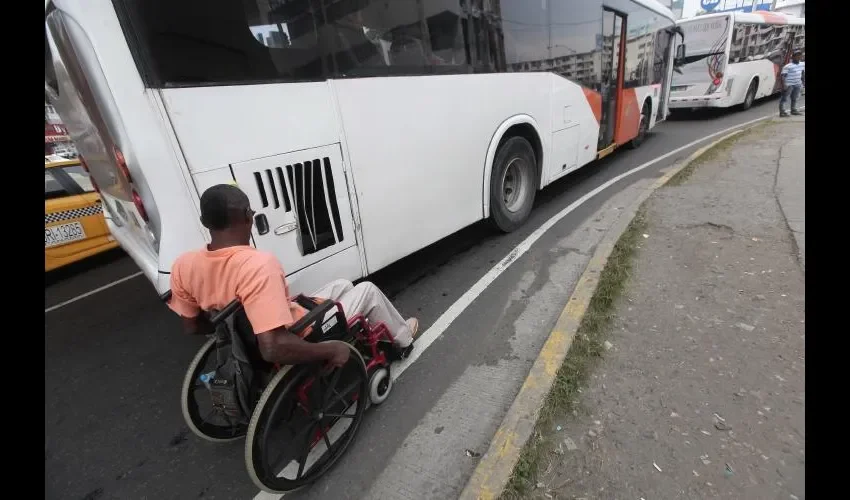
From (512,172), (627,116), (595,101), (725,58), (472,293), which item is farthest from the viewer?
(725,58)

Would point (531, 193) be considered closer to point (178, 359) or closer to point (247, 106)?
point (247, 106)

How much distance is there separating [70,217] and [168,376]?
323cm

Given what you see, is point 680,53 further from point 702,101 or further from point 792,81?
point 792,81

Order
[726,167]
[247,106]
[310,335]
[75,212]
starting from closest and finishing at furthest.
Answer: [310,335] < [247,106] < [75,212] < [726,167]

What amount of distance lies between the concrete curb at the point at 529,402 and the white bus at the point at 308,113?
1.37 meters

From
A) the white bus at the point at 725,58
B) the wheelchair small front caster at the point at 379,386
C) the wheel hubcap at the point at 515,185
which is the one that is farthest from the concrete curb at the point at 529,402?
the white bus at the point at 725,58

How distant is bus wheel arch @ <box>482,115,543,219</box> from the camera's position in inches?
156

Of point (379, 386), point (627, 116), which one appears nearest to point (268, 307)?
point (379, 386)

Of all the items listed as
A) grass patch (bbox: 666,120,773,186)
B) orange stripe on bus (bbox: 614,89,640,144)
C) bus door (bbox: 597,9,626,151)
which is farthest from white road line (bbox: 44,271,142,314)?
orange stripe on bus (bbox: 614,89,640,144)

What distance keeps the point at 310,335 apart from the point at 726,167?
6.96 m

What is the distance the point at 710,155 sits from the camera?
679 centimetres

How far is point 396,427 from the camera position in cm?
219

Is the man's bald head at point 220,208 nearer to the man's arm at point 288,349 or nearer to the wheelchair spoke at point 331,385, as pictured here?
the man's arm at point 288,349
